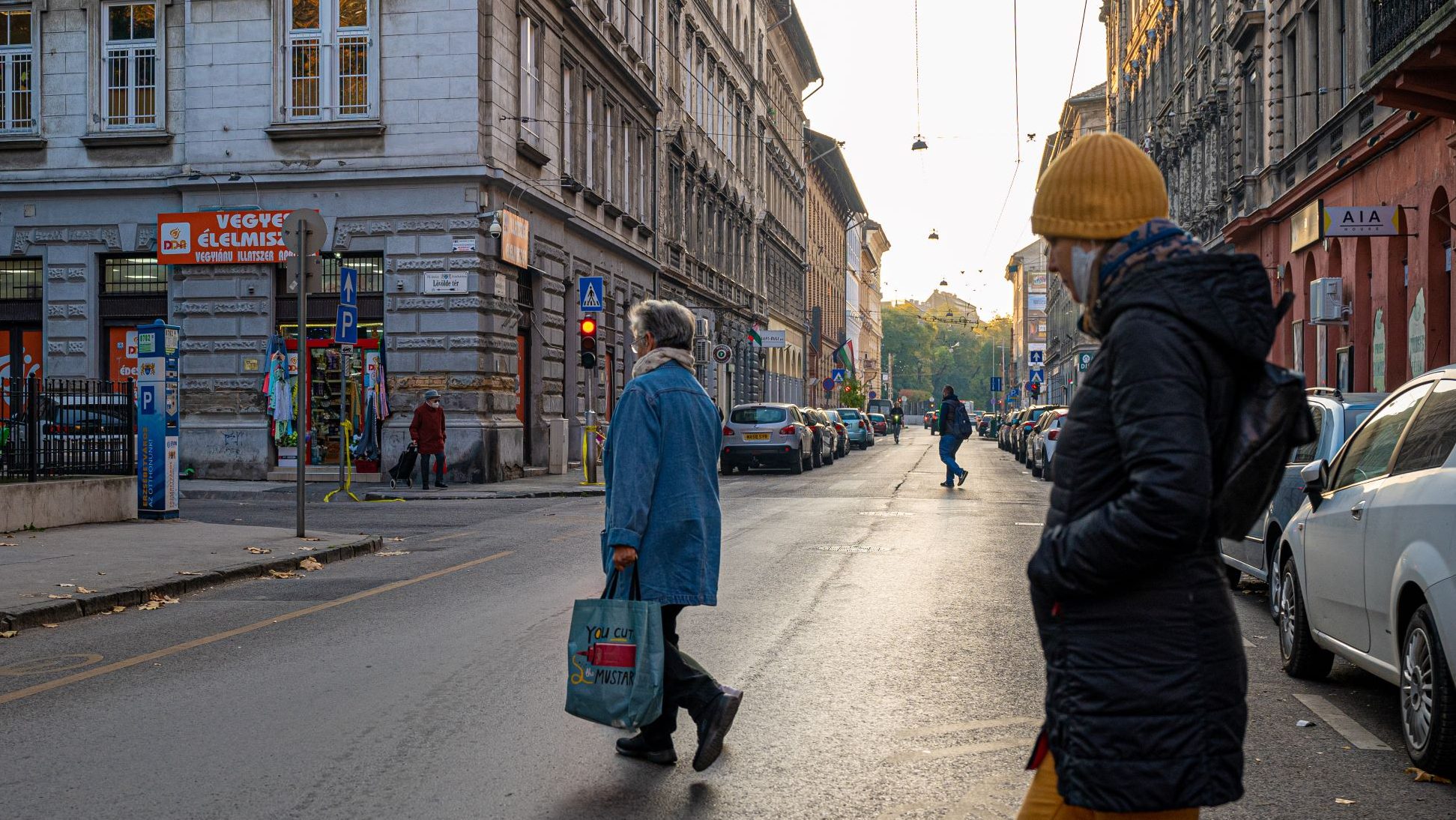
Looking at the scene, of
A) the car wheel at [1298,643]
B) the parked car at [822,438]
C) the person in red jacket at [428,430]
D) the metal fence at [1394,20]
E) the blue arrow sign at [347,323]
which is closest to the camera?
the car wheel at [1298,643]

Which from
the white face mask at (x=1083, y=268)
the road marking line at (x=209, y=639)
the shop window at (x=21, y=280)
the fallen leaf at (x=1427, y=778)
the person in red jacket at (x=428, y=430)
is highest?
the shop window at (x=21, y=280)

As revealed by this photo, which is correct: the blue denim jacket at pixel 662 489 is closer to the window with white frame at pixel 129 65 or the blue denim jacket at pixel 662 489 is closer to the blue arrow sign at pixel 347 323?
the blue arrow sign at pixel 347 323

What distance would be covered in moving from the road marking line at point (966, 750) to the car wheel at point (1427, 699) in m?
1.39

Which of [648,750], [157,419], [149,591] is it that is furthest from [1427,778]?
[157,419]

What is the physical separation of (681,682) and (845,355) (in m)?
80.1

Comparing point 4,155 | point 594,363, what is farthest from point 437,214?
point 4,155

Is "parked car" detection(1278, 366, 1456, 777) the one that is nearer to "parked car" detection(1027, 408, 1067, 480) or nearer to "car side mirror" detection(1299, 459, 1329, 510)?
"car side mirror" detection(1299, 459, 1329, 510)

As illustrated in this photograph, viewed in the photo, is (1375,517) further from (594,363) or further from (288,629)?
(594,363)

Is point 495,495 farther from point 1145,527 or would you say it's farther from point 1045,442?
point 1145,527

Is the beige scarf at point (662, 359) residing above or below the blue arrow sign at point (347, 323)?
below

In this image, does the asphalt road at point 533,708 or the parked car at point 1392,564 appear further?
the parked car at point 1392,564

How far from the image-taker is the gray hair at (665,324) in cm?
537

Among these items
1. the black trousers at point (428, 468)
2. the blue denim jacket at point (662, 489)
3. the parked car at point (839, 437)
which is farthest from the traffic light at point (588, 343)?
the parked car at point (839, 437)

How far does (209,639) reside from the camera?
834cm
